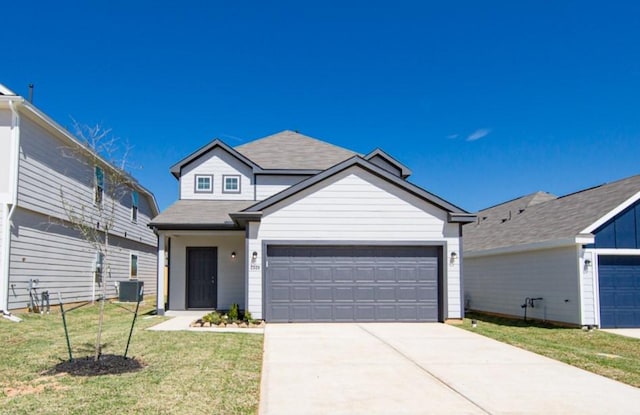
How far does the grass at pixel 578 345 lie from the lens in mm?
7941

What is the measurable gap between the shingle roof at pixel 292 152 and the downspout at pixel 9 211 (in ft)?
25.4

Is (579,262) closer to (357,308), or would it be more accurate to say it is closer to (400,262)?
(400,262)

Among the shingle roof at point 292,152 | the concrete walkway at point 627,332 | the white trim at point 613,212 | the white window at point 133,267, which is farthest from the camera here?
the white window at point 133,267

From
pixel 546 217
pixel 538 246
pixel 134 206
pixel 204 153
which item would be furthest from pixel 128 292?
pixel 546 217

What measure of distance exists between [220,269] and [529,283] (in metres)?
9.85

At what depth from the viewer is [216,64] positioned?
62.2 ft

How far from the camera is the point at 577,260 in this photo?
13281mm

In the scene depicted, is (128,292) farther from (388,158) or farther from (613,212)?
(613,212)

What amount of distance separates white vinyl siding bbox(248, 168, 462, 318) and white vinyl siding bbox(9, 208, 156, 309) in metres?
6.60

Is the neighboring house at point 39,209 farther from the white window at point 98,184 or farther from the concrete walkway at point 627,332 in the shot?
the concrete walkway at point 627,332

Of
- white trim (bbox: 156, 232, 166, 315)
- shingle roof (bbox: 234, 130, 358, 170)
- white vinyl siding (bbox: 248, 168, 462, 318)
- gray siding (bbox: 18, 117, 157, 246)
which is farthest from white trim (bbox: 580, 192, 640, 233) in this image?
gray siding (bbox: 18, 117, 157, 246)

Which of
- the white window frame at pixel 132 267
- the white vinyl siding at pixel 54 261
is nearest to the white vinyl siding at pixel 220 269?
the white vinyl siding at pixel 54 261

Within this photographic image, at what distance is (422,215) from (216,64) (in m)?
10.1

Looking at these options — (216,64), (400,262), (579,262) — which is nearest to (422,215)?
(400,262)
